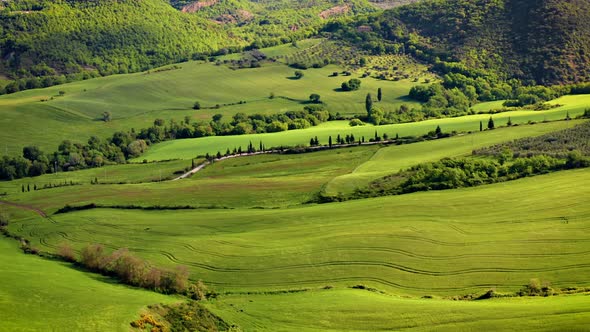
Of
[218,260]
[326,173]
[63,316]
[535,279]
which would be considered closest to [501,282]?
[535,279]

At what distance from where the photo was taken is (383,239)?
78.9 metres

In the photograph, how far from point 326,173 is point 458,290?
156ft

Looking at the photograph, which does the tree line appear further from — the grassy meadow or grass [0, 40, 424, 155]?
the grassy meadow

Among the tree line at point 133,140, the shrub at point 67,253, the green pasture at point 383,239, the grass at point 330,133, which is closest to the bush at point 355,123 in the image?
the grass at point 330,133

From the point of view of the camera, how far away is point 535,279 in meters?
65.8

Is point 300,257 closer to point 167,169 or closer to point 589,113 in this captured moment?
point 167,169

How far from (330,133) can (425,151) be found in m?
30.8

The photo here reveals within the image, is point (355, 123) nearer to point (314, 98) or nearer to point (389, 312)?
point (314, 98)

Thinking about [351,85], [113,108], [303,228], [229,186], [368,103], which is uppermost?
[351,85]

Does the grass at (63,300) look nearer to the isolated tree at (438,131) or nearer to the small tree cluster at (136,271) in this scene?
the small tree cluster at (136,271)

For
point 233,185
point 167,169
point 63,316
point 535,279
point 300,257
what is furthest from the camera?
point 167,169

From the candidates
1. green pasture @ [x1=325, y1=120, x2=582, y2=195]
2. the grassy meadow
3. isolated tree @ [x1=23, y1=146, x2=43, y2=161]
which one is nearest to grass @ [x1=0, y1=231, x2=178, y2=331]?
green pasture @ [x1=325, y1=120, x2=582, y2=195]

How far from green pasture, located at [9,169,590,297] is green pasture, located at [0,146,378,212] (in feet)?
16.4

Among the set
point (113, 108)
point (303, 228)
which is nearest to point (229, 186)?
point (303, 228)
